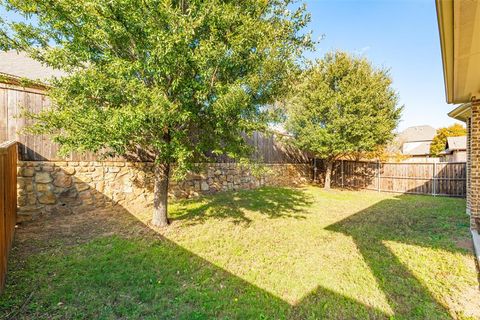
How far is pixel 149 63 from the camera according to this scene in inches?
148

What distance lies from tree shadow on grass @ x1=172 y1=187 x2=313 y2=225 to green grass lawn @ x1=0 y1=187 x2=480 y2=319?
16 cm

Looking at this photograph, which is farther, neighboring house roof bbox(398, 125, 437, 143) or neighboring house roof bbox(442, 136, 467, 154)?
neighboring house roof bbox(398, 125, 437, 143)

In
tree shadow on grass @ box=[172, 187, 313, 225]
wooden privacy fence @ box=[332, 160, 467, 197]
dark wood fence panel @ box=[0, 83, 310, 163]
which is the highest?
dark wood fence panel @ box=[0, 83, 310, 163]

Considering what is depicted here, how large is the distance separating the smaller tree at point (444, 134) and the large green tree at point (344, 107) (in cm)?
1763

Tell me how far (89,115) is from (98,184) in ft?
10.5

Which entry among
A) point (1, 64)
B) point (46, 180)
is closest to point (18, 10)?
point (46, 180)

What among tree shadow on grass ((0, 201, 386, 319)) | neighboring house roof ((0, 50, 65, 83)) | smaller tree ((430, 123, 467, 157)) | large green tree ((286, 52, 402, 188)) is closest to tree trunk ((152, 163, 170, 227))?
tree shadow on grass ((0, 201, 386, 319))

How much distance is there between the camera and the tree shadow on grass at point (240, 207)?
20.5ft

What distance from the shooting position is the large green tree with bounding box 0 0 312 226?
3.62 meters

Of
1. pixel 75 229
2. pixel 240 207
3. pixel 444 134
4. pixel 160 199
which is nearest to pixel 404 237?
pixel 240 207

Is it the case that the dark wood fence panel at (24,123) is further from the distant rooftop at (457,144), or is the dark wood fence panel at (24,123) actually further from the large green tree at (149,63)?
the distant rooftop at (457,144)

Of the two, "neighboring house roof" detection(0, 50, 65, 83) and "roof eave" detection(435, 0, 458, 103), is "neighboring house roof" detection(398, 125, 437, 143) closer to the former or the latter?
"roof eave" detection(435, 0, 458, 103)

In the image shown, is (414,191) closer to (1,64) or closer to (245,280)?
(245,280)

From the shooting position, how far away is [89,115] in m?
3.71
